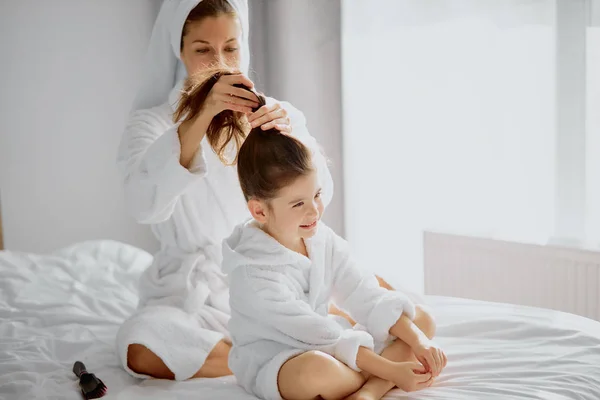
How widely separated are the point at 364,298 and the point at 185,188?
1.46 feet

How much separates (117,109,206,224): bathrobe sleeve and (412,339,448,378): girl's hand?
22.5 inches

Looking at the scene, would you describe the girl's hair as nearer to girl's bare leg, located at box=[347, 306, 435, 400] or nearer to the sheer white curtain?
girl's bare leg, located at box=[347, 306, 435, 400]

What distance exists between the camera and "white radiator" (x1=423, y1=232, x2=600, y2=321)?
7.36 feet

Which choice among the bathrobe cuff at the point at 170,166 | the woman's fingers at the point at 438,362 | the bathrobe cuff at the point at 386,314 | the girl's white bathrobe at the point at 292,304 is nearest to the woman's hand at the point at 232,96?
the bathrobe cuff at the point at 170,166

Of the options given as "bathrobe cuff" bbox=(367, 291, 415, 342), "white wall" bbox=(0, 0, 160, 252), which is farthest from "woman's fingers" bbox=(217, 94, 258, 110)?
"white wall" bbox=(0, 0, 160, 252)

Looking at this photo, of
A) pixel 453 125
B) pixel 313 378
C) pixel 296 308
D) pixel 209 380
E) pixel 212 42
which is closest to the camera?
pixel 313 378

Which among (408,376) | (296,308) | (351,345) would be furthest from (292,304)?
(408,376)

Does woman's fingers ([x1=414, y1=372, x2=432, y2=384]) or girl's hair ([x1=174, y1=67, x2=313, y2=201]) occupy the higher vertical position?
girl's hair ([x1=174, y1=67, x2=313, y2=201])

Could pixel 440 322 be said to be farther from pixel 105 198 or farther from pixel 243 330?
pixel 105 198

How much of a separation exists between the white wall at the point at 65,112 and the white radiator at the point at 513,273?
64.1 inches

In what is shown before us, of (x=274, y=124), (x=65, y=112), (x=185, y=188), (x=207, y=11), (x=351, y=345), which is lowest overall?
(x=351, y=345)

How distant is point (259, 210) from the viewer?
4.96 ft

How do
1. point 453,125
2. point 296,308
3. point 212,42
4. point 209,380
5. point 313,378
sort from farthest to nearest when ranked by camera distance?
point 453,125 → point 212,42 → point 209,380 → point 296,308 → point 313,378

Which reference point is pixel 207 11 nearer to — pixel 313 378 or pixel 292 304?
pixel 292 304
